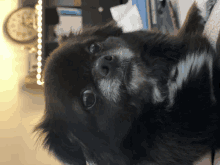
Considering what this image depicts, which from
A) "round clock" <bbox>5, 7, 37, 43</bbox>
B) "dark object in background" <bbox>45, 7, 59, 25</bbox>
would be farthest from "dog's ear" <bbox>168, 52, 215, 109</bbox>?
"round clock" <bbox>5, 7, 37, 43</bbox>

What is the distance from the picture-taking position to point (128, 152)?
0.44 m

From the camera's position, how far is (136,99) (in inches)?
17.3

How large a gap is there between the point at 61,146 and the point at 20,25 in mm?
716

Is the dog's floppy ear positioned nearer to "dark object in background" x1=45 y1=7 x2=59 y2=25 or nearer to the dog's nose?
the dog's nose

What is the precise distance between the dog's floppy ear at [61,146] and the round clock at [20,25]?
1.57 feet

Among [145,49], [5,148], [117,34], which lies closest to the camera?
A: [145,49]

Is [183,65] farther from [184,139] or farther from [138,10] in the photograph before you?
[138,10]

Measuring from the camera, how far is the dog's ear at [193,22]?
1.67 ft

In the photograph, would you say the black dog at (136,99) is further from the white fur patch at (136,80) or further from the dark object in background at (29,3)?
the dark object in background at (29,3)

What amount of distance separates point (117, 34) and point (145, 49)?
0.16 m

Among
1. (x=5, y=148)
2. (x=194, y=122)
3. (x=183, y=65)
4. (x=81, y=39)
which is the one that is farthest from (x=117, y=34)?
(x=5, y=148)

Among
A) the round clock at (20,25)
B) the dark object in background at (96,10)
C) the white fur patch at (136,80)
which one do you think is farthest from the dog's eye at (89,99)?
the round clock at (20,25)

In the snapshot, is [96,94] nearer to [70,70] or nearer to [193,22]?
[70,70]

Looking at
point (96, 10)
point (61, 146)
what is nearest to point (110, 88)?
point (61, 146)
